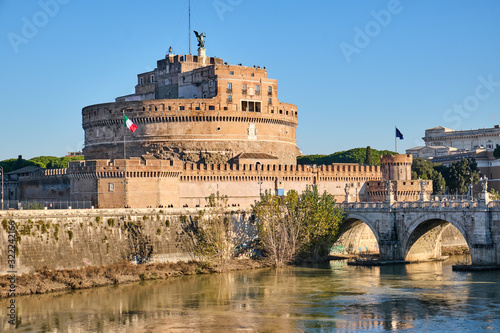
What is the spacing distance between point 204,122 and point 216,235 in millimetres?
18803

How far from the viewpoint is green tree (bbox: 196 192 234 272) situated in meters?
55.1

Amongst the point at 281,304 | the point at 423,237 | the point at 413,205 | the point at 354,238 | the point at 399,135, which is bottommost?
the point at 281,304

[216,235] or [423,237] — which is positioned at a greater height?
[216,235]

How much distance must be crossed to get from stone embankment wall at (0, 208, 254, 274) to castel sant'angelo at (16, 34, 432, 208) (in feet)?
23.2

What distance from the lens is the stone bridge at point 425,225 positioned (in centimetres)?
5141

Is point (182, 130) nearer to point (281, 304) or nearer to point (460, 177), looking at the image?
point (281, 304)

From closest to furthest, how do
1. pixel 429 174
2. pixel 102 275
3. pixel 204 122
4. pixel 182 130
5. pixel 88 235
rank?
1. pixel 102 275
2. pixel 88 235
3. pixel 182 130
4. pixel 204 122
5. pixel 429 174

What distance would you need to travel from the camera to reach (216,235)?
55.2 metres

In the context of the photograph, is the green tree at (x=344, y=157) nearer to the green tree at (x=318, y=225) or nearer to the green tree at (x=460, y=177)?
the green tree at (x=460, y=177)

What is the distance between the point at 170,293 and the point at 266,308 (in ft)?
23.3

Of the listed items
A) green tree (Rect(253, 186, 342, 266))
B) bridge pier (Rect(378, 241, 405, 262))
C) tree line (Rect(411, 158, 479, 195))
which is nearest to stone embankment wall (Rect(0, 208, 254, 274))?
green tree (Rect(253, 186, 342, 266))

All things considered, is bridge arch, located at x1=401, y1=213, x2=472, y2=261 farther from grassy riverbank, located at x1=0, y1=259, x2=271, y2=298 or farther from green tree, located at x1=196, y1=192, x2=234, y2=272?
green tree, located at x1=196, y1=192, x2=234, y2=272

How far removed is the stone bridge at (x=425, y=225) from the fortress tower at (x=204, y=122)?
13372mm

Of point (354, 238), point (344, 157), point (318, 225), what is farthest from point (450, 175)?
point (318, 225)
